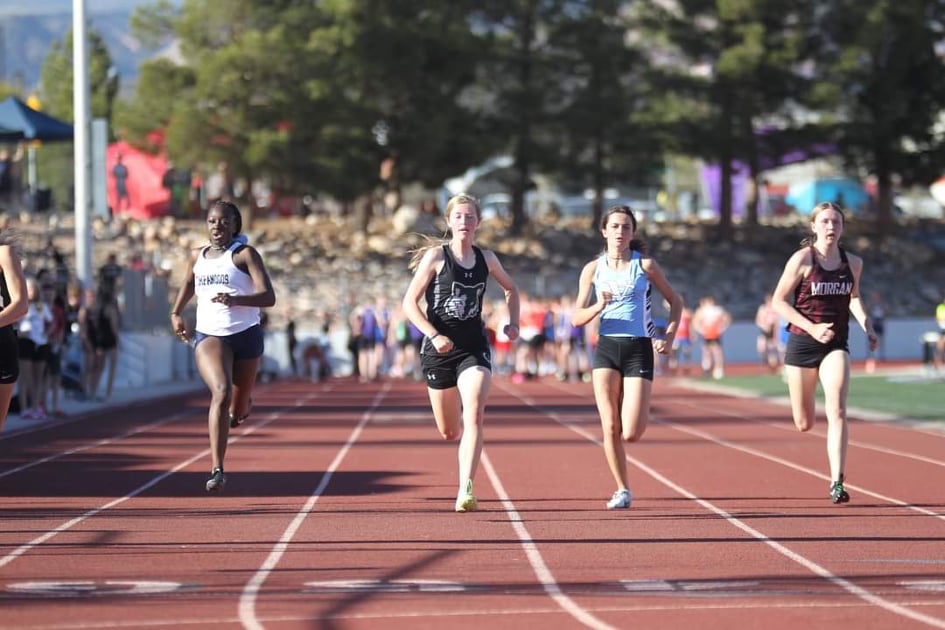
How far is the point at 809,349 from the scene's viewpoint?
462 inches

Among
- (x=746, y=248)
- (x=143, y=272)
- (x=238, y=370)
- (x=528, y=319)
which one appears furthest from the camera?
(x=746, y=248)

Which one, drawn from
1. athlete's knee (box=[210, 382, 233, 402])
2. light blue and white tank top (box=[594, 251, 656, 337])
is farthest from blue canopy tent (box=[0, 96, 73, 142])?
light blue and white tank top (box=[594, 251, 656, 337])

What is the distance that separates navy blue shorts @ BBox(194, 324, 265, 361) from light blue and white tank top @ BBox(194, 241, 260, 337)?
0.03 m

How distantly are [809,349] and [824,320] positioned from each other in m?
0.22

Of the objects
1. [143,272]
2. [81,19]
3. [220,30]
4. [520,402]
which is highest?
[220,30]

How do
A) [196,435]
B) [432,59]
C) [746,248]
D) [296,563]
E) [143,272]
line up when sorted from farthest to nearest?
[746,248] → [432,59] → [143,272] → [196,435] → [296,563]

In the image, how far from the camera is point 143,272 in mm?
34469

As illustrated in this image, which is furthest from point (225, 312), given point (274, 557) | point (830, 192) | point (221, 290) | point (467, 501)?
point (830, 192)

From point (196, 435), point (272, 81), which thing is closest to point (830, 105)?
point (272, 81)

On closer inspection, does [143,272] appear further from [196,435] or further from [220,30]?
[220,30]

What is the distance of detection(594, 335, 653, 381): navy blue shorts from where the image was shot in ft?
36.4

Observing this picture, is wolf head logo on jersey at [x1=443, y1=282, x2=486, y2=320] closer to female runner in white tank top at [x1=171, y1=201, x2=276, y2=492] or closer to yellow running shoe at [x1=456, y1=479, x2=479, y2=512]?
yellow running shoe at [x1=456, y1=479, x2=479, y2=512]

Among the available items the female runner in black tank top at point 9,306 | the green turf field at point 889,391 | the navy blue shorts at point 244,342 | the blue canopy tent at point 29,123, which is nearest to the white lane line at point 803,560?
the navy blue shorts at point 244,342

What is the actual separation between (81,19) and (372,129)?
86.4 ft
